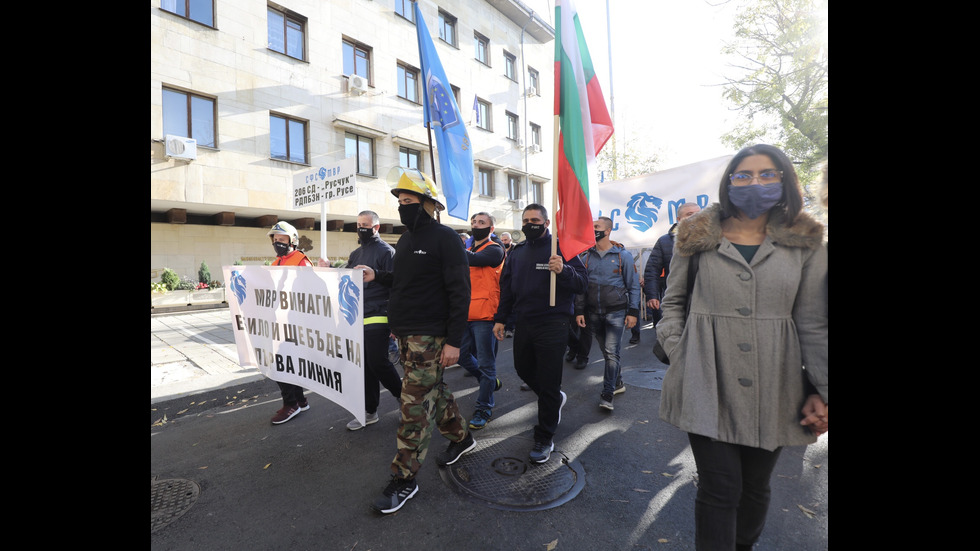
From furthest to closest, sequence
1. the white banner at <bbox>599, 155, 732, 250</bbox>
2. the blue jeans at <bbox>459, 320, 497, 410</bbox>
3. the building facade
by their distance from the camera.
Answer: the building facade → the white banner at <bbox>599, 155, 732, 250</bbox> → the blue jeans at <bbox>459, 320, 497, 410</bbox>

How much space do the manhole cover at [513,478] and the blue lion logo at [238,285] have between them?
2.75 metres

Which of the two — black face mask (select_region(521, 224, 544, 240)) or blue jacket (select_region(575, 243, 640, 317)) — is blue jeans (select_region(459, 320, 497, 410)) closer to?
black face mask (select_region(521, 224, 544, 240))

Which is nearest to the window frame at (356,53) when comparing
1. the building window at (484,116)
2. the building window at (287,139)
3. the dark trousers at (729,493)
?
the building window at (287,139)

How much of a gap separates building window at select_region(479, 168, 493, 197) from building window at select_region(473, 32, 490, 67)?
18.8ft

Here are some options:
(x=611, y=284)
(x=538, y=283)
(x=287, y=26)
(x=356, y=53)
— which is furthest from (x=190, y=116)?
(x=538, y=283)

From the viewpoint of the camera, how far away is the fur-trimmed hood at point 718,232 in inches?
64.7

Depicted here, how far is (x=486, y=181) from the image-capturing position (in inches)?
944

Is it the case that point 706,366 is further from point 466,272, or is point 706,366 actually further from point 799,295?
point 466,272

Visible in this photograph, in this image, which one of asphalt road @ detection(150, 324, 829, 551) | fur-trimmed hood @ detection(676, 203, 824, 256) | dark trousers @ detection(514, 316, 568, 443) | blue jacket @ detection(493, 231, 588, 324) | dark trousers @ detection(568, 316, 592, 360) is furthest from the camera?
dark trousers @ detection(568, 316, 592, 360)

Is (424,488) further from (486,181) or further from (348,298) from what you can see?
(486,181)

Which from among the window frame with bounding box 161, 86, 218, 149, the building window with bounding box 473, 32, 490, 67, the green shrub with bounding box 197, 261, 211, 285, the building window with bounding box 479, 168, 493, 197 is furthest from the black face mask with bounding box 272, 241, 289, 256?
the building window with bounding box 473, 32, 490, 67

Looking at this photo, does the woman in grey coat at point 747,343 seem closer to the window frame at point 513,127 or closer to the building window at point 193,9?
the building window at point 193,9

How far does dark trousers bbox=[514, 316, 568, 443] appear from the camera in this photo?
3402 mm
